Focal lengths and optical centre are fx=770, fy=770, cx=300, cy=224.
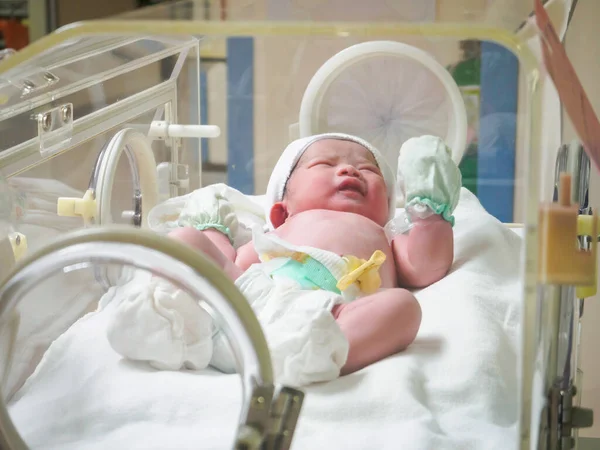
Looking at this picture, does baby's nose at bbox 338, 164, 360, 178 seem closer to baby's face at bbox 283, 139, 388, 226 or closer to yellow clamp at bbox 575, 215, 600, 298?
baby's face at bbox 283, 139, 388, 226

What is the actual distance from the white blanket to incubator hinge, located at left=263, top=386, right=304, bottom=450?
7 centimetres

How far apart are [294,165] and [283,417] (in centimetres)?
72

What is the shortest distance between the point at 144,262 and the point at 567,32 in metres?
0.50

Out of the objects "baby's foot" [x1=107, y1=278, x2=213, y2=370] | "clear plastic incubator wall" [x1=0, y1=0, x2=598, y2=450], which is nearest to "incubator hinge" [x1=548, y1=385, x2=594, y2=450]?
"clear plastic incubator wall" [x1=0, y1=0, x2=598, y2=450]

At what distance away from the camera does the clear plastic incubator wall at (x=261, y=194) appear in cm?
61

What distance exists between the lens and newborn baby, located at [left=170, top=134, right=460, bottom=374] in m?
0.89

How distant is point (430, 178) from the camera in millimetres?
1130

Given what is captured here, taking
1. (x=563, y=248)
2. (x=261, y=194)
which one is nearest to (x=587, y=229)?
(x=563, y=248)

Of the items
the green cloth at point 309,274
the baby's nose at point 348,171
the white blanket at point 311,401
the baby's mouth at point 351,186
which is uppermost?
the baby's nose at point 348,171

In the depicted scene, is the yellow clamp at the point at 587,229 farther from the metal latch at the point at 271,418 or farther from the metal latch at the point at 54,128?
the metal latch at the point at 54,128

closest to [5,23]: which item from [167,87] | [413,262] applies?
[167,87]

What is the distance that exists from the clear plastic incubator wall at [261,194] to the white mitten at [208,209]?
2 cm

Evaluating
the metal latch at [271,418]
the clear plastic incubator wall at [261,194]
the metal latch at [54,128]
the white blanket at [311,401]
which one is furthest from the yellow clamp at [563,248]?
the metal latch at [54,128]

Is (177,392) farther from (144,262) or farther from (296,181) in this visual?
(296,181)
